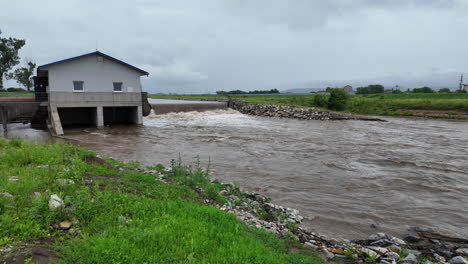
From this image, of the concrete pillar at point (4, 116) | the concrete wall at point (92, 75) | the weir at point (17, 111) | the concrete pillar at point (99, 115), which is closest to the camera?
the concrete pillar at point (4, 116)

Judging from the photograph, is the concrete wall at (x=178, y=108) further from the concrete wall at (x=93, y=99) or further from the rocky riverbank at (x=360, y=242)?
the rocky riverbank at (x=360, y=242)

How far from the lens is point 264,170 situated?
14.0 m

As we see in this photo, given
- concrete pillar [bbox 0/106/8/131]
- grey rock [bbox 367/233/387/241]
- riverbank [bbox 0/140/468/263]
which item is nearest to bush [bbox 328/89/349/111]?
riverbank [bbox 0/140/468/263]

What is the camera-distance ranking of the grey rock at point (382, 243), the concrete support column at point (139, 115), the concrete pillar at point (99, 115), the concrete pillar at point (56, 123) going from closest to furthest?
the grey rock at point (382, 243) < the concrete pillar at point (56, 123) < the concrete pillar at point (99, 115) < the concrete support column at point (139, 115)

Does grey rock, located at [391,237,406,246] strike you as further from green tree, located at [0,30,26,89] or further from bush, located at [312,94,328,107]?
green tree, located at [0,30,26,89]

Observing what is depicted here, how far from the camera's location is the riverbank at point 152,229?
4426mm

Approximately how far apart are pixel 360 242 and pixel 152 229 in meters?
5.16

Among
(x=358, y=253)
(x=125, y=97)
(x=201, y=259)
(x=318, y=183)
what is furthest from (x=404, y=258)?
(x=125, y=97)

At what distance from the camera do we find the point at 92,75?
27500 mm

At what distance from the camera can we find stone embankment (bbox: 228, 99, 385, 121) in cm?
4506

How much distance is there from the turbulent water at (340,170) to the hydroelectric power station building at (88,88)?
2738 mm

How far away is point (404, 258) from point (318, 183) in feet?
20.9

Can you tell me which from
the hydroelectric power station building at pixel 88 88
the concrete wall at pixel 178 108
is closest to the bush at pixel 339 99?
the concrete wall at pixel 178 108

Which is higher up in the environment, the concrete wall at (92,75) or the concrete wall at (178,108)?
the concrete wall at (92,75)
